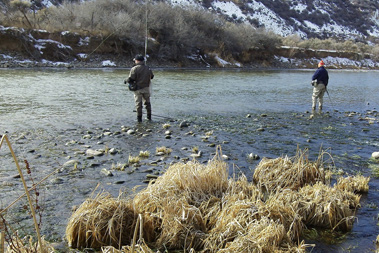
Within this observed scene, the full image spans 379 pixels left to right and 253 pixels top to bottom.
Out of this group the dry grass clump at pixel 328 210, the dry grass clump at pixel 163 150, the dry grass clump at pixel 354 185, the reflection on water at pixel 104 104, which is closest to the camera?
the dry grass clump at pixel 328 210

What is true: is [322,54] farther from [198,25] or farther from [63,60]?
[63,60]

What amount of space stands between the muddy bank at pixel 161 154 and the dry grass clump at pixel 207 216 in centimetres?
39

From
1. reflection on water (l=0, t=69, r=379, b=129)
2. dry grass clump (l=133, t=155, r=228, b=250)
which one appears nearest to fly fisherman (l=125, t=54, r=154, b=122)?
reflection on water (l=0, t=69, r=379, b=129)

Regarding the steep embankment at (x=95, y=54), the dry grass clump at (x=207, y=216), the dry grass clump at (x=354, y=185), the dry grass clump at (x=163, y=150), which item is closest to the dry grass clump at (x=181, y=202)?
the dry grass clump at (x=207, y=216)

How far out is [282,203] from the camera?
4.86 metres

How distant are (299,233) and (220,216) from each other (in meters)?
1.20

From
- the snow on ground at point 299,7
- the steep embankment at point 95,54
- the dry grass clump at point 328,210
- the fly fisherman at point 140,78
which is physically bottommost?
the dry grass clump at point 328,210

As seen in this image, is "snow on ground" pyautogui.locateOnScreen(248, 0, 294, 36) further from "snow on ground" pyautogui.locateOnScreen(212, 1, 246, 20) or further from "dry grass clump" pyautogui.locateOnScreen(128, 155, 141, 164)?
"dry grass clump" pyautogui.locateOnScreen(128, 155, 141, 164)

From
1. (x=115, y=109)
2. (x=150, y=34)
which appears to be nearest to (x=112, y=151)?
(x=115, y=109)

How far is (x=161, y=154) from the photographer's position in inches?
319

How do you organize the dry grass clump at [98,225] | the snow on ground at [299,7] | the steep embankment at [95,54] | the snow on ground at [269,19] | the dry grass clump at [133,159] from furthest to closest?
the snow on ground at [299,7]
the snow on ground at [269,19]
the steep embankment at [95,54]
the dry grass clump at [133,159]
the dry grass clump at [98,225]

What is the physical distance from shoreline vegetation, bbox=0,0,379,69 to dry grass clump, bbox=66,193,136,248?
28922 millimetres

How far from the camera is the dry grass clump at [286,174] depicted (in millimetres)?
6000

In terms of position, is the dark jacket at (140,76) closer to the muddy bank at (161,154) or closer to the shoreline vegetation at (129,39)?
the muddy bank at (161,154)
